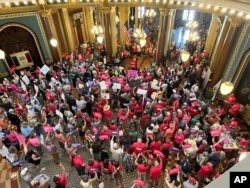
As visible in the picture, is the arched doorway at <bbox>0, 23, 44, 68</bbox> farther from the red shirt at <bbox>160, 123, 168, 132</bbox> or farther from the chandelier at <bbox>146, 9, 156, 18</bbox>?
the chandelier at <bbox>146, 9, 156, 18</bbox>

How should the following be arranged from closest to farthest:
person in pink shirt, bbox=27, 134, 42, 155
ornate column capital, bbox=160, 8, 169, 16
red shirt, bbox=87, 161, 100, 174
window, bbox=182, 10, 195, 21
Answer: red shirt, bbox=87, 161, 100, 174
person in pink shirt, bbox=27, 134, 42, 155
ornate column capital, bbox=160, 8, 169, 16
window, bbox=182, 10, 195, 21

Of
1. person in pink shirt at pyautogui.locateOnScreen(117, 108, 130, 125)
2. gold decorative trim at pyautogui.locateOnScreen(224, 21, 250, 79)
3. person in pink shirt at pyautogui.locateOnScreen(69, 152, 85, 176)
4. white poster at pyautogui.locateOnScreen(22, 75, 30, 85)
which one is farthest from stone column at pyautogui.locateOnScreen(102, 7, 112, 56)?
person in pink shirt at pyautogui.locateOnScreen(69, 152, 85, 176)

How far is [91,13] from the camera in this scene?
19.5 meters

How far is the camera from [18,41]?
48.1 ft

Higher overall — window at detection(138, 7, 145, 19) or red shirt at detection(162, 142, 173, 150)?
window at detection(138, 7, 145, 19)

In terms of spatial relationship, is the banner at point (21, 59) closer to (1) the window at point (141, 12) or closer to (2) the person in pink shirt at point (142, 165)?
(2) the person in pink shirt at point (142, 165)

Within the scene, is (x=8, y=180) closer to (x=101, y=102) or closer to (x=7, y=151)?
(x=7, y=151)

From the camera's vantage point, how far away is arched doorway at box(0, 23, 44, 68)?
14.0m

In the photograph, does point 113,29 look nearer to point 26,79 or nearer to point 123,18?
point 123,18

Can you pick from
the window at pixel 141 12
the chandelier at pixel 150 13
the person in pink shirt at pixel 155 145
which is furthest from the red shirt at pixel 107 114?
the window at pixel 141 12

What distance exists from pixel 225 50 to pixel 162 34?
422 cm

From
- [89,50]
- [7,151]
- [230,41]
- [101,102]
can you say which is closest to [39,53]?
[89,50]

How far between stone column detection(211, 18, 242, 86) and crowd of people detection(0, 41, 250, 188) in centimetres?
81

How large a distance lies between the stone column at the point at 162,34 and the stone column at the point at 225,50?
384 centimetres
